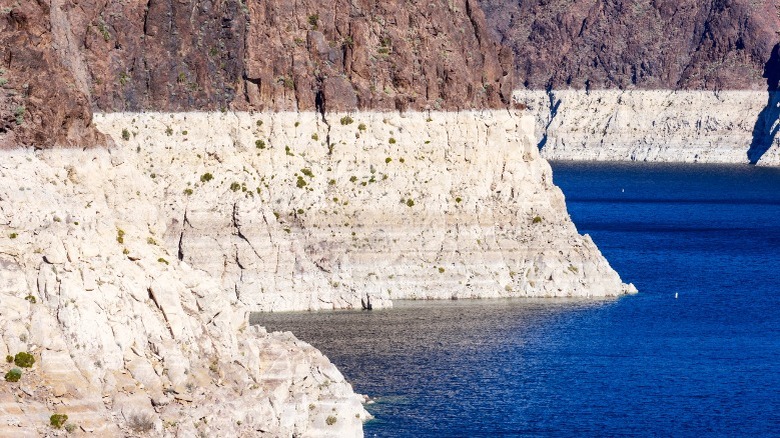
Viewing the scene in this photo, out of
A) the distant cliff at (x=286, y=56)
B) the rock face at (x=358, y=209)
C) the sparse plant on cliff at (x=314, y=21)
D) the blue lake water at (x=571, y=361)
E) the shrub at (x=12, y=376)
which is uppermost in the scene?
the sparse plant on cliff at (x=314, y=21)

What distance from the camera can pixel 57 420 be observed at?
57.5m

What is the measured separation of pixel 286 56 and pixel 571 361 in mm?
30667

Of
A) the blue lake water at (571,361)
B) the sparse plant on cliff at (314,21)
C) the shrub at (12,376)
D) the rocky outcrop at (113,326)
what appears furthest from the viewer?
the sparse plant on cliff at (314,21)

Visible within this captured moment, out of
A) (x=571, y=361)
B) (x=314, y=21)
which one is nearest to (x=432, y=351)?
(x=571, y=361)

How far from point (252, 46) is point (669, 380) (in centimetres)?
3608

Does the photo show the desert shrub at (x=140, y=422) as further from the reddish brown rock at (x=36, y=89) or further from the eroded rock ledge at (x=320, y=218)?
the reddish brown rock at (x=36, y=89)

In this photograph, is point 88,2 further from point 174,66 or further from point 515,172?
point 515,172

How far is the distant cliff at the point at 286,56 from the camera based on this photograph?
360 ft

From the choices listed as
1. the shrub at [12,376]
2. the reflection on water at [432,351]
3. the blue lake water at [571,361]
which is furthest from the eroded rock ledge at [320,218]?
the shrub at [12,376]

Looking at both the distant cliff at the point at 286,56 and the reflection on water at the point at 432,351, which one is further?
the distant cliff at the point at 286,56

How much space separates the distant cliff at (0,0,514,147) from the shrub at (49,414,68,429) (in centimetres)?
4578

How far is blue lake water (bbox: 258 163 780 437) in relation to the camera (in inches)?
3130

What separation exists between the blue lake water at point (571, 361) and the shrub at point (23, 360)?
18.9 m

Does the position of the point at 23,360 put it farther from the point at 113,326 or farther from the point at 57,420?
the point at 113,326
